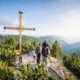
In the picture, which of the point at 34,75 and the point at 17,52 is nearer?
the point at 34,75

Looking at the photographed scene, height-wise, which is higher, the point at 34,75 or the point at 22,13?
the point at 22,13

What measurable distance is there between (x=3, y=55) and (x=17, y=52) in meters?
1.76

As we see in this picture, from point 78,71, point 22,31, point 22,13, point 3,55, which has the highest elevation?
point 22,13

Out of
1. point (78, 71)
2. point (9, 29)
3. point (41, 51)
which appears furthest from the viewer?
point (78, 71)

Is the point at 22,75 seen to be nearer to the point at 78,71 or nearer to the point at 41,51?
the point at 41,51

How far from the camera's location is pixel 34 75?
1452 centimetres

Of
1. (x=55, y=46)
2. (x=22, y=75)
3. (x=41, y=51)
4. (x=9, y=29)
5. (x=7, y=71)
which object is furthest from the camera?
(x=55, y=46)

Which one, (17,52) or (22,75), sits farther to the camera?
(17,52)

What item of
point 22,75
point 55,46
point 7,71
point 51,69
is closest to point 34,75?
point 22,75

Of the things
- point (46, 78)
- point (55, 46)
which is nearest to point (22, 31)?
point (46, 78)

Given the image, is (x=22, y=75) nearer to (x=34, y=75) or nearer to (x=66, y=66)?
(x=34, y=75)

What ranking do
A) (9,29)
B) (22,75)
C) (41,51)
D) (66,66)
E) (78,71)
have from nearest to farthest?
(22,75) → (41,51) → (9,29) → (78,71) → (66,66)

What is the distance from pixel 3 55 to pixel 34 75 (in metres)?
7.53

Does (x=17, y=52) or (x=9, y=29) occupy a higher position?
(x=9, y=29)
